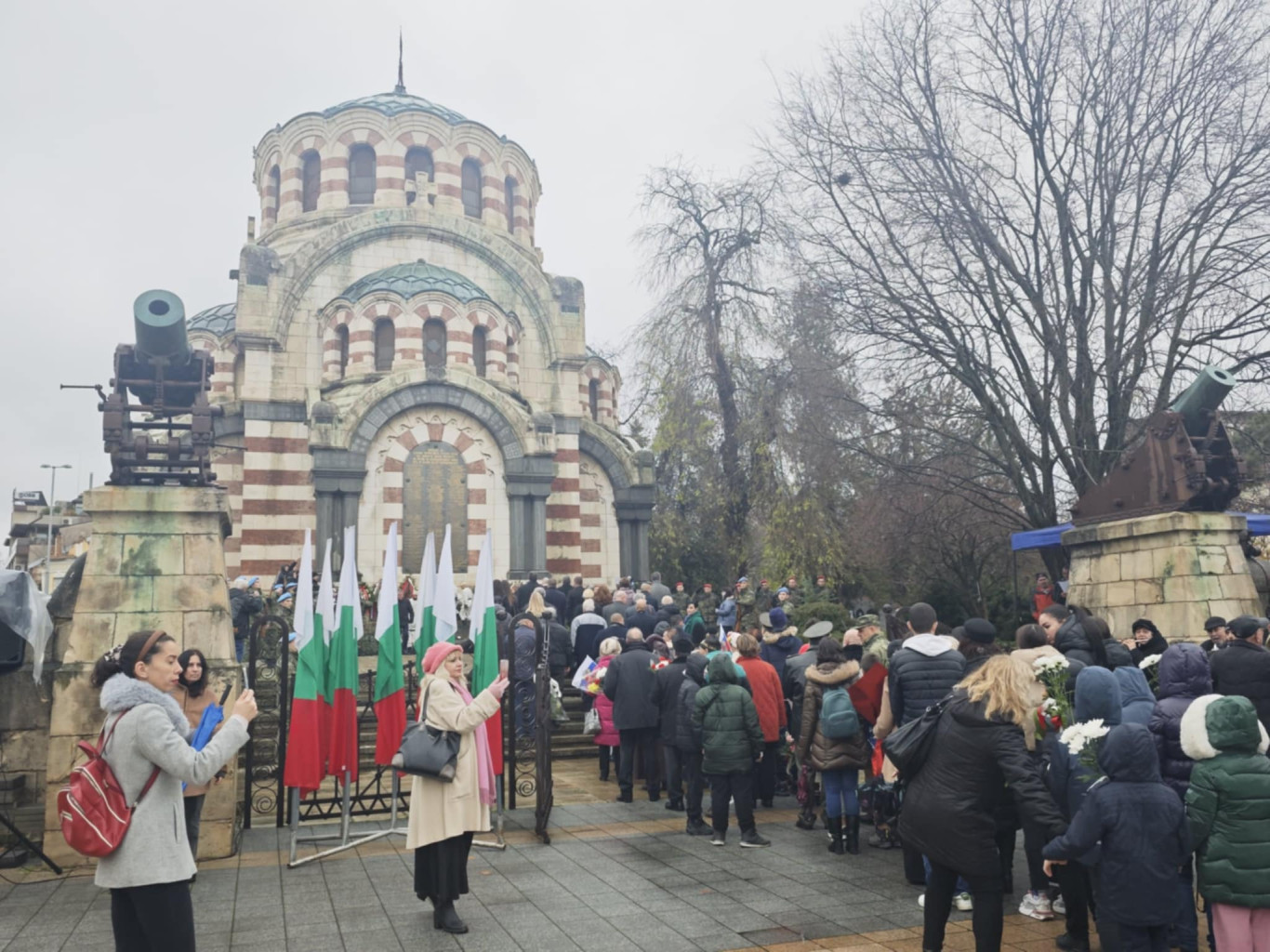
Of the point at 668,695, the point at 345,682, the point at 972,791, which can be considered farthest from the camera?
the point at 668,695

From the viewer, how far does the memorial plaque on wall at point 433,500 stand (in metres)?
23.0

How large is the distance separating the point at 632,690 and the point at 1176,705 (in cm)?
586

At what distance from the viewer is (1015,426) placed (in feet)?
54.3

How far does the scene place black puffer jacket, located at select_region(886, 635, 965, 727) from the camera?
7.02 metres

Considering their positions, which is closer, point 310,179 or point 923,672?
point 923,672

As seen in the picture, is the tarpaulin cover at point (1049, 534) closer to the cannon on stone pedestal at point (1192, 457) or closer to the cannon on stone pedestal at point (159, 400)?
the cannon on stone pedestal at point (1192, 457)

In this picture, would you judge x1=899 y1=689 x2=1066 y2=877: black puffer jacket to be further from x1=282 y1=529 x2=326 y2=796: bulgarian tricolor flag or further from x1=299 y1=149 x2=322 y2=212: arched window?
x1=299 y1=149 x2=322 y2=212: arched window

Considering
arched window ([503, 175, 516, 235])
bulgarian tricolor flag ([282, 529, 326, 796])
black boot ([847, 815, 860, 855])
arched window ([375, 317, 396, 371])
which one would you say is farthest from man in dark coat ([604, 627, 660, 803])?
arched window ([503, 175, 516, 235])

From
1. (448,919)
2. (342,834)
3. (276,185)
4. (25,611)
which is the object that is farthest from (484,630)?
(276,185)

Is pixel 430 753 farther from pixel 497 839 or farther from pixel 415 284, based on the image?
pixel 415 284

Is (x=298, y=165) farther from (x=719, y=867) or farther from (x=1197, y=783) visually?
(x=1197, y=783)

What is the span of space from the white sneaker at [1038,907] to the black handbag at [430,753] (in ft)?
12.8

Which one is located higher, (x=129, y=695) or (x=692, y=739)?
(x=129, y=695)

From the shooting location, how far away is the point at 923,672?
7.05 metres
